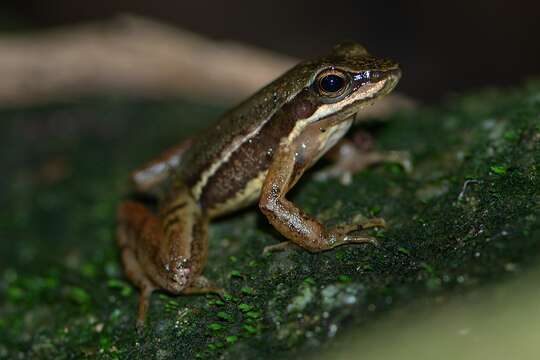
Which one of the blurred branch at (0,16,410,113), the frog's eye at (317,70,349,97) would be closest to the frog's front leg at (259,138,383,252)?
the frog's eye at (317,70,349,97)

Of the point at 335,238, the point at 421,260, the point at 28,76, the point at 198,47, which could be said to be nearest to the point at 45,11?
the point at 28,76

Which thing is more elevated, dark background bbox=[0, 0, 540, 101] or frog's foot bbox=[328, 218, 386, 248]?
dark background bbox=[0, 0, 540, 101]

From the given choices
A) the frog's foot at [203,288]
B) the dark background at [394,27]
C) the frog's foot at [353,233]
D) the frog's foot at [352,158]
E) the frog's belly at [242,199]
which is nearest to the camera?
the frog's foot at [353,233]

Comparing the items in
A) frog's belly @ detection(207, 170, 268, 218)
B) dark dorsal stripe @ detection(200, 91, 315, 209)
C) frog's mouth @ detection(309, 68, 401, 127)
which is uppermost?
frog's mouth @ detection(309, 68, 401, 127)

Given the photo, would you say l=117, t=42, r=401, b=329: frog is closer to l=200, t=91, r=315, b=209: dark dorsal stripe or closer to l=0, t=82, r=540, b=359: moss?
l=200, t=91, r=315, b=209: dark dorsal stripe

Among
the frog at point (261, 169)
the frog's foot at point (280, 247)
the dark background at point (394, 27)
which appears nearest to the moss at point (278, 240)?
the frog's foot at point (280, 247)

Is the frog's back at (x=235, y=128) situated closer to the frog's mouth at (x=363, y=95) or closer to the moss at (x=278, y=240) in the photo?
the frog's mouth at (x=363, y=95)

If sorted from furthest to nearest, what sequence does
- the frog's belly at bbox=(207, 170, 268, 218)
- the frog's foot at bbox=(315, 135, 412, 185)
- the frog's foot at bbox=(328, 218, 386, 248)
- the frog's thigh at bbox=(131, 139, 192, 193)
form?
the frog's thigh at bbox=(131, 139, 192, 193) → the frog's foot at bbox=(315, 135, 412, 185) → the frog's belly at bbox=(207, 170, 268, 218) → the frog's foot at bbox=(328, 218, 386, 248)
